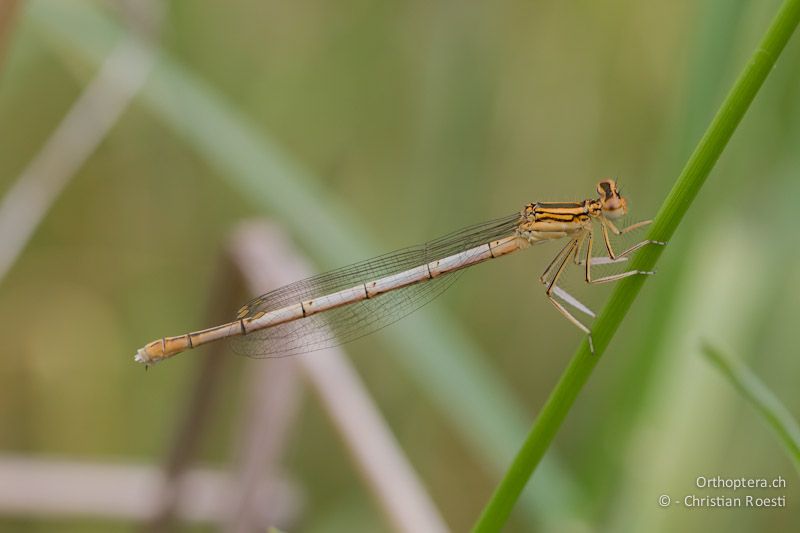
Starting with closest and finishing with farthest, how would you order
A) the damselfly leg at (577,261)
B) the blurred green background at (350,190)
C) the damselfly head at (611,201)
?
the damselfly leg at (577,261) → the damselfly head at (611,201) → the blurred green background at (350,190)

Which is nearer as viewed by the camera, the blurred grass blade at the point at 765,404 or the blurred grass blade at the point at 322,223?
the blurred grass blade at the point at 765,404

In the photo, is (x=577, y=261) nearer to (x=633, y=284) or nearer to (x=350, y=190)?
(x=633, y=284)

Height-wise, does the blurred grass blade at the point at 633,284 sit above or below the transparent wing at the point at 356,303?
below

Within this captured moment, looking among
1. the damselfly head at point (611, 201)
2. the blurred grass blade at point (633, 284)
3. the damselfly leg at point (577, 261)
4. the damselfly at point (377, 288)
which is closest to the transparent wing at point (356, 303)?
the damselfly at point (377, 288)

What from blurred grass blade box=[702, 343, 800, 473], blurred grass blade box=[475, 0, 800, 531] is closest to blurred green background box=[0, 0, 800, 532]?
blurred grass blade box=[702, 343, 800, 473]

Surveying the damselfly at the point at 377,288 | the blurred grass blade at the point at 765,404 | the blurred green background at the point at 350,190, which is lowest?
the blurred grass blade at the point at 765,404

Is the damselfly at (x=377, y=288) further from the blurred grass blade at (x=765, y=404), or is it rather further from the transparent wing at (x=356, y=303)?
the blurred grass blade at (x=765, y=404)

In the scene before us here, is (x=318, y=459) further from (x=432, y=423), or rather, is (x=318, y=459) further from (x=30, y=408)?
(x=30, y=408)

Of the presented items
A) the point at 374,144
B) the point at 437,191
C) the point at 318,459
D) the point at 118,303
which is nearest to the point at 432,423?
the point at 318,459
